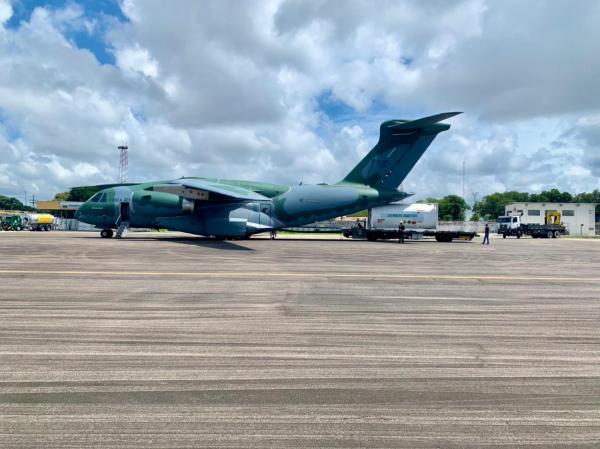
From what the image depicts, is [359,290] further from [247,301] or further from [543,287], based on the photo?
[543,287]

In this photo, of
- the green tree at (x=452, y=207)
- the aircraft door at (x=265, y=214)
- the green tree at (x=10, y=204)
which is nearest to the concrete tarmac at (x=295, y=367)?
the aircraft door at (x=265, y=214)

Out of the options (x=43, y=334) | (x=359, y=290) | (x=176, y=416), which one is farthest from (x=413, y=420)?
(x=359, y=290)

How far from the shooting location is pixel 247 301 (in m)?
8.41

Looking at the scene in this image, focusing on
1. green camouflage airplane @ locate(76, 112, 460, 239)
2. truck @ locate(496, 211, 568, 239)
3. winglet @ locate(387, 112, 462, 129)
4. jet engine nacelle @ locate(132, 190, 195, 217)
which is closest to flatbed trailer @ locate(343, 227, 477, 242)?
green camouflage airplane @ locate(76, 112, 460, 239)

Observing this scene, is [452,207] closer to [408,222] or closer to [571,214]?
[571,214]

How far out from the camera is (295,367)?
15.8 ft

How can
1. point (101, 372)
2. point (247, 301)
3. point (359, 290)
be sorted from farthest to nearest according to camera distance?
point (359, 290) → point (247, 301) → point (101, 372)

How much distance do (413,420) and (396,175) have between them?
2932 cm

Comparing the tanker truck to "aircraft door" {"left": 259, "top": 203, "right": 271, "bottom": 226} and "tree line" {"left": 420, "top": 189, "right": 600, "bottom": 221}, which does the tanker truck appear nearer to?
"aircraft door" {"left": 259, "top": 203, "right": 271, "bottom": 226}

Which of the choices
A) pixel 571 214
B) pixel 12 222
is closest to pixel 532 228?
pixel 571 214

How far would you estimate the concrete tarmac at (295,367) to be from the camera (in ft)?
11.3

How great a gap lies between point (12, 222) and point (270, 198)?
47.3m

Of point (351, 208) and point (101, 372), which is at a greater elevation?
point (351, 208)

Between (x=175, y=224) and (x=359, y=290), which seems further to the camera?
(x=175, y=224)
